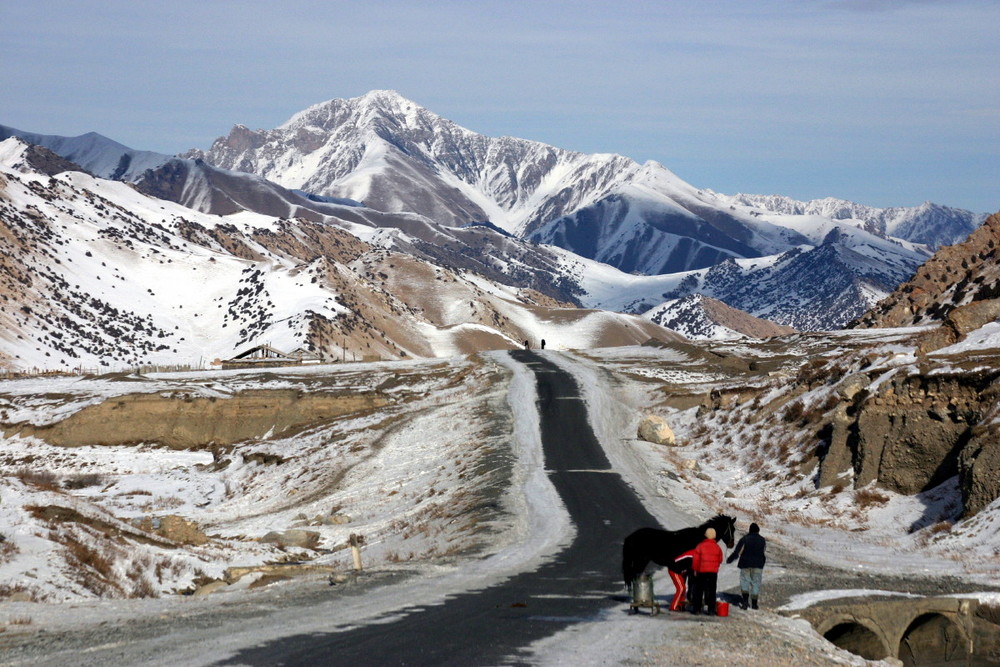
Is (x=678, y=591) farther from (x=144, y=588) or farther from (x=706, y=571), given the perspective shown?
(x=144, y=588)

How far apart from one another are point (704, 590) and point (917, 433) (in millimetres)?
20917

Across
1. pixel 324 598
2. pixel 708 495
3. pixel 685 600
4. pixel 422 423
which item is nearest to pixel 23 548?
pixel 324 598

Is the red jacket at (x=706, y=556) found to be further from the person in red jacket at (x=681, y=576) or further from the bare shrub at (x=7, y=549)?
the bare shrub at (x=7, y=549)

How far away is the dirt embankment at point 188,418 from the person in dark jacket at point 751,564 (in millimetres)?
60337

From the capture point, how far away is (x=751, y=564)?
20703 mm

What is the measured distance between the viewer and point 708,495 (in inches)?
1747

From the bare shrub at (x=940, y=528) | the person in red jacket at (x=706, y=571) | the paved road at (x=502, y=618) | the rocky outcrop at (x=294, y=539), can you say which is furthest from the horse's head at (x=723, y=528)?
the rocky outcrop at (x=294, y=539)

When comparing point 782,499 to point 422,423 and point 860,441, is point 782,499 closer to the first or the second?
point 860,441

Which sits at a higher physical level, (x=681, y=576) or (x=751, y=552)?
(x=751, y=552)

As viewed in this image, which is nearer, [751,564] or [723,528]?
[723,528]

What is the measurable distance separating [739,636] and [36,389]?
8380 centimetres

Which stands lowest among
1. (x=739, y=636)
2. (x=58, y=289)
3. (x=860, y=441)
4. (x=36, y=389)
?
(x=739, y=636)

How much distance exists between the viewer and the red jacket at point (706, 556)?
1939 cm

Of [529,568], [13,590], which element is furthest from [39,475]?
[529,568]
